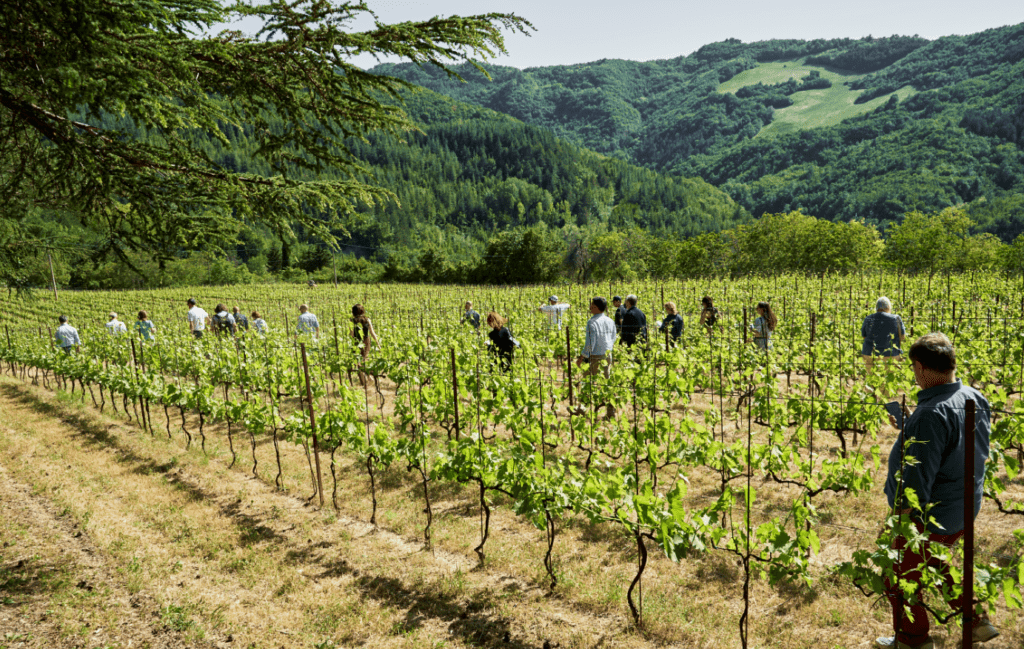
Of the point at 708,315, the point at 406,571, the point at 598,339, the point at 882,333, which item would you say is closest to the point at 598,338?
the point at 598,339

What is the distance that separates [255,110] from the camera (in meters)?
4.50

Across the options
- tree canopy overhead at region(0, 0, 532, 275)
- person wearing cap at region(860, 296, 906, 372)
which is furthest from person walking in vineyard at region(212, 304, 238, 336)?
person wearing cap at region(860, 296, 906, 372)

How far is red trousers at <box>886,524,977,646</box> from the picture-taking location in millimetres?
2482

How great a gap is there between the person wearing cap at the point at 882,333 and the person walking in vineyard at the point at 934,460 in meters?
4.33

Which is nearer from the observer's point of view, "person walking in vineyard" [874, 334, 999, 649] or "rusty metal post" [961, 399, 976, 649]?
"rusty metal post" [961, 399, 976, 649]

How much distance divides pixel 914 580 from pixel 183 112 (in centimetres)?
520

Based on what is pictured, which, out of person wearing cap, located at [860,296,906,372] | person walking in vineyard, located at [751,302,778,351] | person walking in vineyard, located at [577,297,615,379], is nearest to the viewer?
person wearing cap, located at [860,296,906,372]

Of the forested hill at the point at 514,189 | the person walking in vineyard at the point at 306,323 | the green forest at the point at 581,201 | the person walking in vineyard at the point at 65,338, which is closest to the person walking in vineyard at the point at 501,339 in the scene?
the green forest at the point at 581,201

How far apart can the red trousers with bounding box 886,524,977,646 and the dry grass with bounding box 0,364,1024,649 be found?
462 millimetres

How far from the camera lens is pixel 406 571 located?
4.04 m

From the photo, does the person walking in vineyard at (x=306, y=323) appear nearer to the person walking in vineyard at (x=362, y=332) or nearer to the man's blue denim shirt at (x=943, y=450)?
the person walking in vineyard at (x=362, y=332)

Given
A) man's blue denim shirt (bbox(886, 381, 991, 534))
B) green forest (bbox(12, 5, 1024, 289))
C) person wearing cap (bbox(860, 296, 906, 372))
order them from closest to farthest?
man's blue denim shirt (bbox(886, 381, 991, 534)) < green forest (bbox(12, 5, 1024, 289)) < person wearing cap (bbox(860, 296, 906, 372))

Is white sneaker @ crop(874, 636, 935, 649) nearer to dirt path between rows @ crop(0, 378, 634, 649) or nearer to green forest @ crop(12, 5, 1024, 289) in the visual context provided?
dirt path between rows @ crop(0, 378, 634, 649)

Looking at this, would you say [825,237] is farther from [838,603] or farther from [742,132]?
[742,132]
